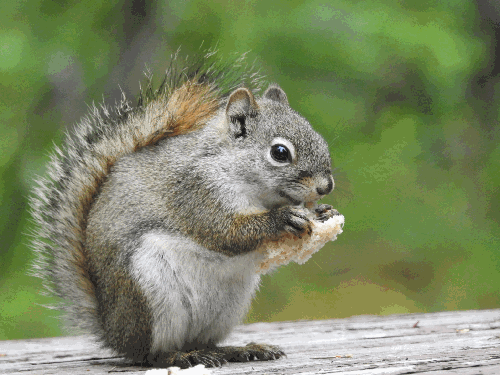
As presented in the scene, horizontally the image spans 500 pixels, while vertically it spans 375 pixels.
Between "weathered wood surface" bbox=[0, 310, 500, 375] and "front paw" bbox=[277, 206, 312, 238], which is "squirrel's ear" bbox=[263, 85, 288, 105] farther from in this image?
"weathered wood surface" bbox=[0, 310, 500, 375]

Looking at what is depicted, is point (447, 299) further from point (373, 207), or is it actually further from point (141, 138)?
point (141, 138)

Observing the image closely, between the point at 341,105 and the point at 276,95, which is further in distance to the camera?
the point at 341,105

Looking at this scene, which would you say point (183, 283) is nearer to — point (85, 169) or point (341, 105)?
point (85, 169)

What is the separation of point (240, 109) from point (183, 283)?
76 centimetres

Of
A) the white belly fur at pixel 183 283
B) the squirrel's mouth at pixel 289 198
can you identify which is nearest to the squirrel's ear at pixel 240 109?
the squirrel's mouth at pixel 289 198

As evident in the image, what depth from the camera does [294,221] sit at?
7.27 feet

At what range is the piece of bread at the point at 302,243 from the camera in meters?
2.22

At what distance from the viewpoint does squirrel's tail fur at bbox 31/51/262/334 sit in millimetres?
2494

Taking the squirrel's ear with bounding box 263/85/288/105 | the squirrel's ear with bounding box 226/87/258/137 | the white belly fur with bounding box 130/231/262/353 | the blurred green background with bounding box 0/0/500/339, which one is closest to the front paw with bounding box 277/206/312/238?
the white belly fur with bounding box 130/231/262/353

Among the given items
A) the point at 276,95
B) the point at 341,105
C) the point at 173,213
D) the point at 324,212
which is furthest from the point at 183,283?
the point at 341,105

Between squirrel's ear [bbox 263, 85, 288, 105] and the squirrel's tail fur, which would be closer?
the squirrel's tail fur

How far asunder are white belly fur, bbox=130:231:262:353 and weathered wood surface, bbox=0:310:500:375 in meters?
0.20

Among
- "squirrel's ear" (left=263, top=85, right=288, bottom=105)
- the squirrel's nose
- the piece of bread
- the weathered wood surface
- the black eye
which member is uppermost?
"squirrel's ear" (left=263, top=85, right=288, bottom=105)

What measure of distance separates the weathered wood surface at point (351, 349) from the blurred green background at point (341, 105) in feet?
3.73
